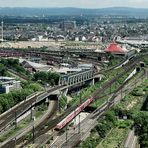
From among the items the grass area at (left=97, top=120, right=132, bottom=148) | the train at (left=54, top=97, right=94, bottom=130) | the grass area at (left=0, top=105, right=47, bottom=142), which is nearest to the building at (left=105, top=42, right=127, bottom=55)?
the train at (left=54, top=97, right=94, bottom=130)

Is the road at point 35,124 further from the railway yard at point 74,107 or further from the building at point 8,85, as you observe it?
the building at point 8,85

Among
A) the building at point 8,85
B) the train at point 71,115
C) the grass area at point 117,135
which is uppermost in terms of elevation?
the building at point 8,85

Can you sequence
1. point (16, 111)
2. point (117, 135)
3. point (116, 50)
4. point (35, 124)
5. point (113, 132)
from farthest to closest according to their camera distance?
1. point (116, 50)
2. point (16, 111)
3. point (35, 124)
4. point (113, 132)
5. point (117, 135)

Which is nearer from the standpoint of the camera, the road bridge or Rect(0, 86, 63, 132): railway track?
Rect(0, 86, 63, 132): railway track

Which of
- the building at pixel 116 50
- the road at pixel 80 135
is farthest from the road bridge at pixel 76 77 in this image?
the building at pixel 116 50

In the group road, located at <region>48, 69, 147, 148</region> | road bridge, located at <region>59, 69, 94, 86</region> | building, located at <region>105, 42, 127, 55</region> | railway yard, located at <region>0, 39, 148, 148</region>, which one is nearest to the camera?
road, located at <region>48, 69, 147, 148</region>

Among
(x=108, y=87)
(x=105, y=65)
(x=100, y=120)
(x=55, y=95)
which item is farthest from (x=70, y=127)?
(x=105, y=65)

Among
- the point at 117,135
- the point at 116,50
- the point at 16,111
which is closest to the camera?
the point at 117,135

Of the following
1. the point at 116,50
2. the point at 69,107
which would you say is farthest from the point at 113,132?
the point at 116,50

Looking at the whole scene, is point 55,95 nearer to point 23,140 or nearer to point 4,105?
point 4,105

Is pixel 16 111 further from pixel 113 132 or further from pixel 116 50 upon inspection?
pixel 116 50

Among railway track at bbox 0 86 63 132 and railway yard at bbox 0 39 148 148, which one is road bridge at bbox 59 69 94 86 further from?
railway track at bbox 0 86 63 132

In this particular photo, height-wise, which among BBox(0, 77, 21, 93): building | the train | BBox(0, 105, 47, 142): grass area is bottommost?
BBox(0, 105, 47, 142): grass area

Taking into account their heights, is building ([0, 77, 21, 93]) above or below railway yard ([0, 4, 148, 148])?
above
